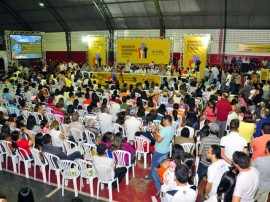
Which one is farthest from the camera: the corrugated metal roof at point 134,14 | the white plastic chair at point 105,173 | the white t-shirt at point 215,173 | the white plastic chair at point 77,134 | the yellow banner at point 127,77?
the corrugated metal roof at point 134,14

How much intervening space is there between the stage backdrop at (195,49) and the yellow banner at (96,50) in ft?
22.3

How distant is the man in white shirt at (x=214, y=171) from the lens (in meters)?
3.64

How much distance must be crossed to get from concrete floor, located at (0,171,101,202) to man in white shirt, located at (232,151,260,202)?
283cm

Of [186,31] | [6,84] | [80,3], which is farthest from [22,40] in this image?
[186,31]

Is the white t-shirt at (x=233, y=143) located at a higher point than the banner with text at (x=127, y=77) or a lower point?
lower

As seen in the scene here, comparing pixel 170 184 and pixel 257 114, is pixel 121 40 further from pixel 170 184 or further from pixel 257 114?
pixel 170 184

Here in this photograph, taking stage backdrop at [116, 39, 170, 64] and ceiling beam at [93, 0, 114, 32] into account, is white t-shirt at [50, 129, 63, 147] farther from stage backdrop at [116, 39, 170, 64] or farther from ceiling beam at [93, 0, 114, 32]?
ceiling beam at [93, 0, 114, 32]

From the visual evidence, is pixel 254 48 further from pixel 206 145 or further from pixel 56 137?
pixel 56 137

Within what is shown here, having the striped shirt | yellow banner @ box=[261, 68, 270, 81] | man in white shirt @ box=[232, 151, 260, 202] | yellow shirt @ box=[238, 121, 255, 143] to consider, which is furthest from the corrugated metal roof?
man in white shirt @ box=[232, 151, 260, 202]

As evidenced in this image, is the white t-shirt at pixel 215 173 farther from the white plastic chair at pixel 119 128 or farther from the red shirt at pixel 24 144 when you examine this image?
the red shirt at pixel 24 144

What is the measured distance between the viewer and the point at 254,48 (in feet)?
57.6

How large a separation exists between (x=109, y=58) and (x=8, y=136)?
53.5 feet

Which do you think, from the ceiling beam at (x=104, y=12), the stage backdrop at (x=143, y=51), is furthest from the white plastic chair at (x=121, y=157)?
the ceiling beam at (x=104, y=12)

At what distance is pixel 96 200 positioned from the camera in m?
5.00
